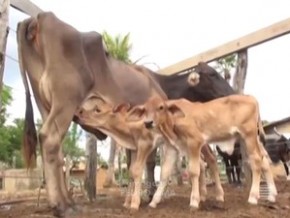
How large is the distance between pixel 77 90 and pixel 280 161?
12794 millimetres

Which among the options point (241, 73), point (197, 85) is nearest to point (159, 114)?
point (197, 85)

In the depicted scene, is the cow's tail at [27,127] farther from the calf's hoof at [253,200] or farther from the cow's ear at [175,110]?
the calf's hoof at [253,200]

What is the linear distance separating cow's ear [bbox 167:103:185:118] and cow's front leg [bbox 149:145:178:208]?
1.58 feet

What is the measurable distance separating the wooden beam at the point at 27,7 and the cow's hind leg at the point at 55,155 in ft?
4.94

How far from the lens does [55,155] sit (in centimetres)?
714

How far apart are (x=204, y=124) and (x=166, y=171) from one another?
0.82m

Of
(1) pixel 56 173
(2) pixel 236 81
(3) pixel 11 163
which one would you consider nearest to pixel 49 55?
(1) pixel 56 173

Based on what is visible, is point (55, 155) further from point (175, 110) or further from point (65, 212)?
point (175, 110)

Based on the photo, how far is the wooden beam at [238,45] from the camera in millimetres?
9555

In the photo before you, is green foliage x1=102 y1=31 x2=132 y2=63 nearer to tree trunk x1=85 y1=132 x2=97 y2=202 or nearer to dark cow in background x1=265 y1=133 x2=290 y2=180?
dark cow in background x1=265 y1=133 x2=290 y2=180

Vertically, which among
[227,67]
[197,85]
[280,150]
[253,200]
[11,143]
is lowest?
[253,200]

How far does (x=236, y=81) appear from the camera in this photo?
10.8 m

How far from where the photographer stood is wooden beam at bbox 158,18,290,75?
31.3ft

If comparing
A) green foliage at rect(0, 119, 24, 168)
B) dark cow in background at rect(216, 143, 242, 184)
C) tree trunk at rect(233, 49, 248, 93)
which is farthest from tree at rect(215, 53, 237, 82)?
green foliage at rect(0, 119, 24, 168)
